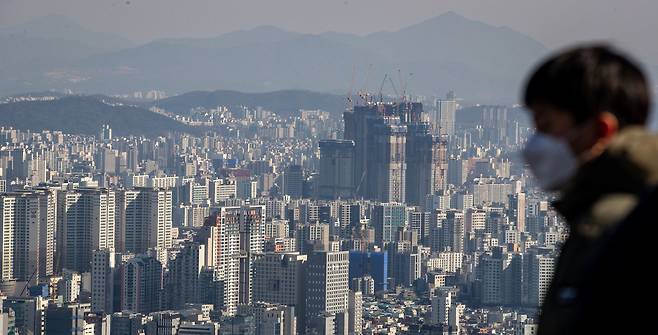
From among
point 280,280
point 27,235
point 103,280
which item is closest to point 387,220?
point 27,235

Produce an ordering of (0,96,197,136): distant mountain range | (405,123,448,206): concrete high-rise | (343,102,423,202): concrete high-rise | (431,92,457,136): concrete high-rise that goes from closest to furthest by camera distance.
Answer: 1. (405,123,448,206): concrete high-rise
2. (343,102,423,202): concrete high-rise
3. (0,96,197,136): distant mountain range
4. (431,92,457,136): concrete high-rise

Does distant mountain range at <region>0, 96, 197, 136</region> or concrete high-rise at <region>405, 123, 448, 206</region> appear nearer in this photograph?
concrete high-rise at <region>405, 123, 448, 206</region>

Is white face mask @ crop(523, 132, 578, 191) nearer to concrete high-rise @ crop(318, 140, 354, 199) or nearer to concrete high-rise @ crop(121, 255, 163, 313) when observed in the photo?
concrete high-rise @ crop(121, 255, 163, 313)

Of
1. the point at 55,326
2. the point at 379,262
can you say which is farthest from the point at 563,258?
the point at 379,262

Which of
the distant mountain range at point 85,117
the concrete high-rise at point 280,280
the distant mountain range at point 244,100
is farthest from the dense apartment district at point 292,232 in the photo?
the distant mountain range at point 244,100

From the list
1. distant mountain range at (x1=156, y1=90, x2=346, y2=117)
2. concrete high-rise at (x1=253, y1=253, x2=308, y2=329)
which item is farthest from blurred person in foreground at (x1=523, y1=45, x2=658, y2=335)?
distant mountain range at (x1=156, y1=90, x2=346, y2=117)
